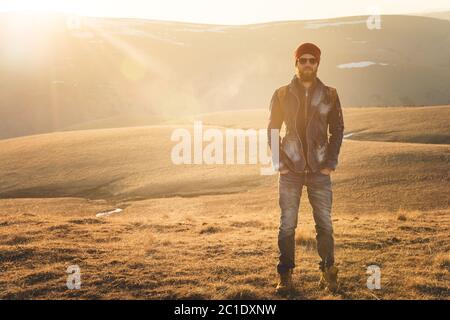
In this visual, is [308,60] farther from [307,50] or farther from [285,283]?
[285,283]

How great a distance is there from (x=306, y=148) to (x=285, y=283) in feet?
7.48

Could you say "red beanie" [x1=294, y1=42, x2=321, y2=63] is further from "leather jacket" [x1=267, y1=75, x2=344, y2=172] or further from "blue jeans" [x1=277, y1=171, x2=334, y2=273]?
"blue jeans" [x1=277, y1=171, x2=334, y2=273]

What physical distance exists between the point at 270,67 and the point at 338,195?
173322mm

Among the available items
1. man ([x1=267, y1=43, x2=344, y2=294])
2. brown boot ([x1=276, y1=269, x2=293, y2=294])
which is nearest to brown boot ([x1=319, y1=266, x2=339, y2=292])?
man ([x1=267, y1=43, x2=344, y2=294])

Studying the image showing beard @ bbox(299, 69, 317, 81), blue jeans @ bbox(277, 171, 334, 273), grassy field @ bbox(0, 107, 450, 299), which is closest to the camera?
beard @ bbox(299, 69, 317, 81)

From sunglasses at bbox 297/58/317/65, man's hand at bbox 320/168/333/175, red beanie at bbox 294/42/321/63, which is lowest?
man's hand at bbox 320/168/333/175

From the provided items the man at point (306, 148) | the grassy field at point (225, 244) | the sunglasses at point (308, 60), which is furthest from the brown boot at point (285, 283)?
the sunglasses at point (308, 60)

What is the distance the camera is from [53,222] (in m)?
15.0

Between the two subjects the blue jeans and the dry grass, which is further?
the dry grass

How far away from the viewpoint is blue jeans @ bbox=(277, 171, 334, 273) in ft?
26.0

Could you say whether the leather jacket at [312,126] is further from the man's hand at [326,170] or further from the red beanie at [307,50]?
the red beanie at [307,50]

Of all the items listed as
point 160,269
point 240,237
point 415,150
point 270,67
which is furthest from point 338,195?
point 270,67
